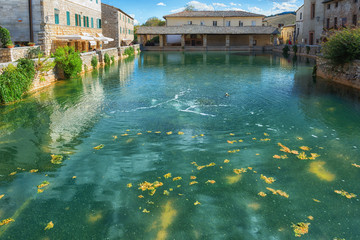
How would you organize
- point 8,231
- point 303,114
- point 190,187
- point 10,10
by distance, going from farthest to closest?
1. point 10,10
2. point 303,114
3. point 190,187
4. point 8,231

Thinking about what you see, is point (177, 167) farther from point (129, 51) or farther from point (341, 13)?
point (341, 13)

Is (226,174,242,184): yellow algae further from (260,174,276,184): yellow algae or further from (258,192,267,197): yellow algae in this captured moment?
(258,192,267,197): yellow algae

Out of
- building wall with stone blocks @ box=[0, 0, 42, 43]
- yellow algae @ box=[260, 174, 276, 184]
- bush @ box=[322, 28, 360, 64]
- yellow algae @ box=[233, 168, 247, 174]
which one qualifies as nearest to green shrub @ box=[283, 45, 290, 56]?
bush @ box=[322, 28, 360, 64]

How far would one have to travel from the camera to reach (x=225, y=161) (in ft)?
24.1

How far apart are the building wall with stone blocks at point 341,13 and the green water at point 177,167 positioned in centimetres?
2651

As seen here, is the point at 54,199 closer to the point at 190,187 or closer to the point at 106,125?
the point at 190,187

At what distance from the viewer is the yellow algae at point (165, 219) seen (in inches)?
189

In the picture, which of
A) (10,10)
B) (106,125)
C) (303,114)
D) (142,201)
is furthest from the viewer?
(10,10)

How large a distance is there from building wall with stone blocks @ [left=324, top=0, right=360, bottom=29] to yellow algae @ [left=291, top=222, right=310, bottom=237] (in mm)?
33522

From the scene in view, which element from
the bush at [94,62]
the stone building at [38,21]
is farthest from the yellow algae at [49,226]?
the stone building at [38,21]

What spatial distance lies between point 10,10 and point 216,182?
24.1 meters

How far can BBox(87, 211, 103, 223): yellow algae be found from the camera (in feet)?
16.9

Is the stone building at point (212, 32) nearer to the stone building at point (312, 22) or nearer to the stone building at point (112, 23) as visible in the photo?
the stone building at point (312, 22)

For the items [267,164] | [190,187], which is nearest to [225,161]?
[267,164]
